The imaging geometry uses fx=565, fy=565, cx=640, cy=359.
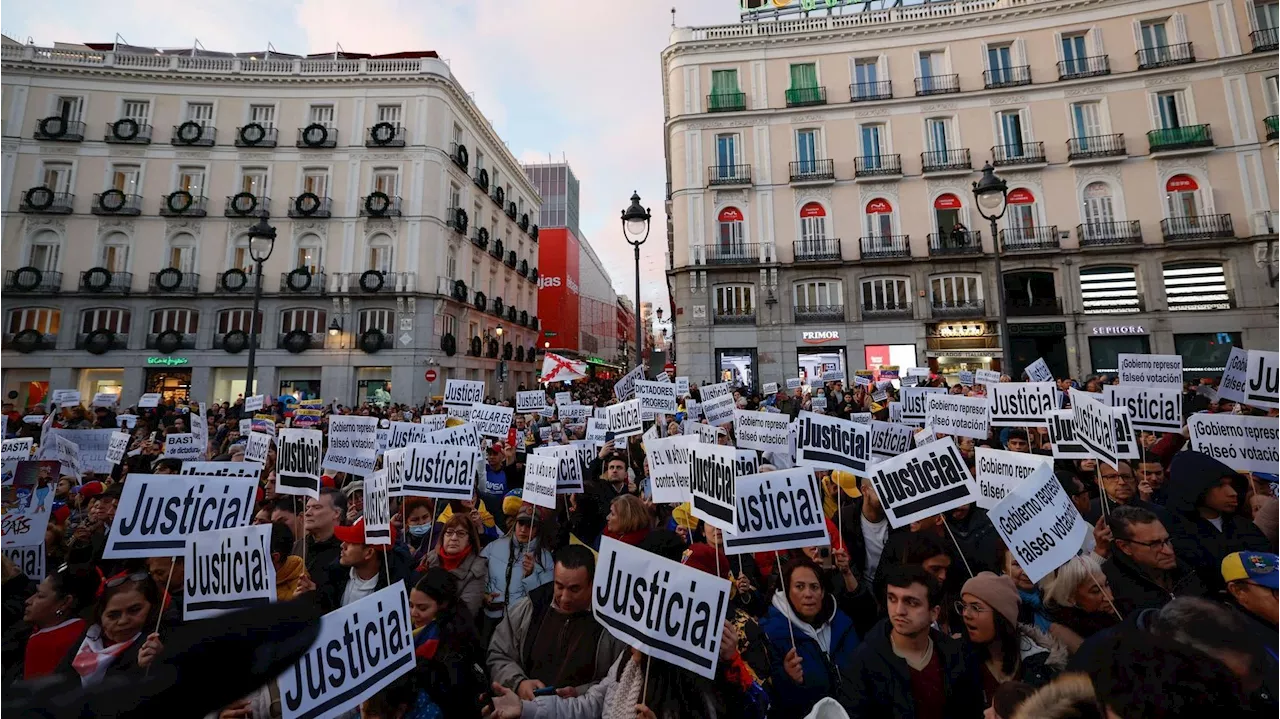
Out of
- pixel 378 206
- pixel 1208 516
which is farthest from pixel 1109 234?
pixel 378 206

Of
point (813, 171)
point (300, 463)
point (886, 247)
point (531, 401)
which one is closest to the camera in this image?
point (300, 463)

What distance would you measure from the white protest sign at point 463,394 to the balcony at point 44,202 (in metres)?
31.6

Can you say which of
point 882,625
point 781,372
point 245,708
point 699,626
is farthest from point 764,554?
point 781,372

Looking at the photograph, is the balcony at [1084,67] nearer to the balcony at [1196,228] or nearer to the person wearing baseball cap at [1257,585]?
the balcony at [1196,228]

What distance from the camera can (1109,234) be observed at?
25328 millimetres

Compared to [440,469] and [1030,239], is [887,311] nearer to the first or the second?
[1030,239]

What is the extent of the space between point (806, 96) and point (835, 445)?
27.3 meters

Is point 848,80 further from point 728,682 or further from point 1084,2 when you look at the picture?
point 728,682

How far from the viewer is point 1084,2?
26297 millimetres

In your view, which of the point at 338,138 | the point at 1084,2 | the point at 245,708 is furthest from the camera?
the point at 338,138

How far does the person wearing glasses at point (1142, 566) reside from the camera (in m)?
3.47

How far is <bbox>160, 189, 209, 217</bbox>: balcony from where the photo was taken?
97.3 feet

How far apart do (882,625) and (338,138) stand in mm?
36277

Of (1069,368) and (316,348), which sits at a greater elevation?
(316,348)
